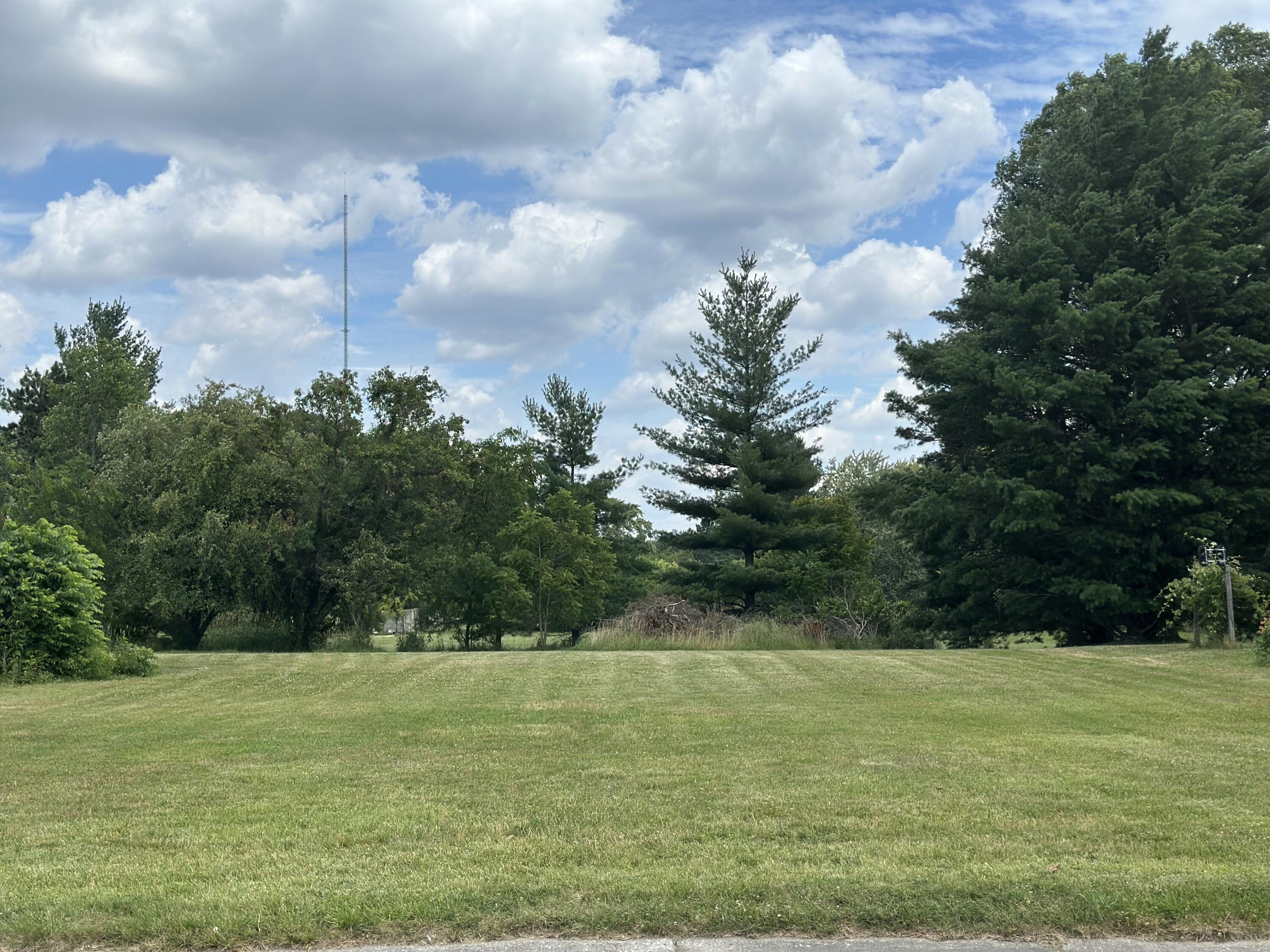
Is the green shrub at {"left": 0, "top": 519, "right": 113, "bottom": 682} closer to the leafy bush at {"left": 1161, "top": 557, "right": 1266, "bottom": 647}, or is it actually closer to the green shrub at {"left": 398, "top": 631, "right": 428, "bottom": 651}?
the green shrub at {"left": 398, "top": 631, "right": 428, "bottom": 651}

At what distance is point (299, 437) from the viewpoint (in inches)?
1168

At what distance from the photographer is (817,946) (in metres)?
4.35

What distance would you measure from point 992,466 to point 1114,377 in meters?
3.74

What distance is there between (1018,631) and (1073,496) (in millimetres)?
4329

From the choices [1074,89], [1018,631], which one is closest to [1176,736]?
[1018,631]

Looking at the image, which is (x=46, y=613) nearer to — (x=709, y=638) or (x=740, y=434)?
(x=709, y=638)

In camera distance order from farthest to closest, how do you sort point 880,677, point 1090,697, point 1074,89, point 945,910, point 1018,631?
1. point 1074,89
2. point 1018,631
3. point 880,677
4. point 1090,697
5. point 945,910

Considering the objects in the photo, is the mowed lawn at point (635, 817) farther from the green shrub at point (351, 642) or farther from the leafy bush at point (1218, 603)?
the green shrub at point (351, 642)

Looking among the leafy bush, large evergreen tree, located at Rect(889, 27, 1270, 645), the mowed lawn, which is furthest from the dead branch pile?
the mowed lawn

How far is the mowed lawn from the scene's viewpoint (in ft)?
15.1

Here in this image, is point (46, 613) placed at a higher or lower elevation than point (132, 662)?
higher

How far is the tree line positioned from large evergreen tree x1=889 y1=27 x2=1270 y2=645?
0.26 ft

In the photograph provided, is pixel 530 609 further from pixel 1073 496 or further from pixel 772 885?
pixel 772 885

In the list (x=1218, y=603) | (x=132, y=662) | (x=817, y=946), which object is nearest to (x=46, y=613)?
(x=132, y=662)
